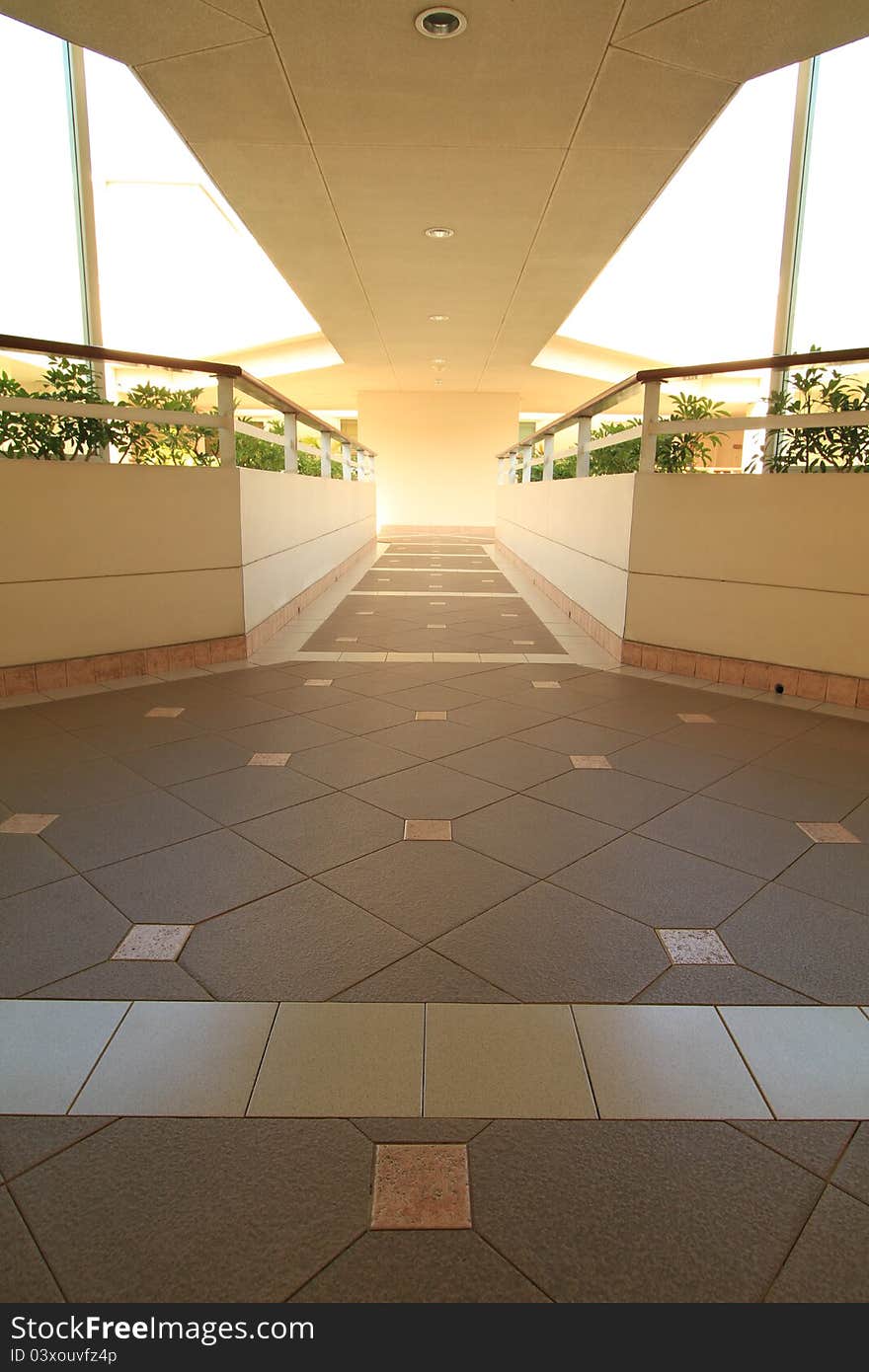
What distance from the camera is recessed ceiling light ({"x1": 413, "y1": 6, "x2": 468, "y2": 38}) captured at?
3808 mm

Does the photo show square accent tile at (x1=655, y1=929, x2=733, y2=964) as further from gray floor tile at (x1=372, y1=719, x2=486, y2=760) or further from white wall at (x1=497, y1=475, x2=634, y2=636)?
white wall at (x1=497, y1=475, x2=634, y2=636)

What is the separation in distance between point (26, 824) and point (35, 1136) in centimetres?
132

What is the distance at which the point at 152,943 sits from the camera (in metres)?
1.75

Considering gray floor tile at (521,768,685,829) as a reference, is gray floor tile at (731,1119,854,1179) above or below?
below

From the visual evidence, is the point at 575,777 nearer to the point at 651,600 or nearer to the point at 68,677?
the point at 651,600

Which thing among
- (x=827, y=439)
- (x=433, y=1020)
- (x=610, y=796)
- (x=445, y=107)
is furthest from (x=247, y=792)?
(x=445, y=107)

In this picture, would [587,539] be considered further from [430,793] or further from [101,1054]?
[101,1054]

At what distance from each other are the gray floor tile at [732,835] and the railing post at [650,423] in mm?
2406

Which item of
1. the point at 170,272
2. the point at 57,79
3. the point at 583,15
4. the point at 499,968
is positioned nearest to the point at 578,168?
the point at 583,15

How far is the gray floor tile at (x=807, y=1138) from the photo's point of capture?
3.96 ft

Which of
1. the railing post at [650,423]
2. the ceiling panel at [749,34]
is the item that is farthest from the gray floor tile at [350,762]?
the ceiling panel at [749,34]

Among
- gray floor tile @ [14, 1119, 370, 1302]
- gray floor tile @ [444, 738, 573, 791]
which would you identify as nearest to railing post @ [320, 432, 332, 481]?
gray floor tile @ [444, 738, 573, 791]

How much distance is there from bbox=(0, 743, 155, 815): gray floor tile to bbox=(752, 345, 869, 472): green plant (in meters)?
3.34
